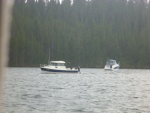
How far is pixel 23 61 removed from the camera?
557 ft

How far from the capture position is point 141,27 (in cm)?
19912

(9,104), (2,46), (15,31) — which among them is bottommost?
(9,104)

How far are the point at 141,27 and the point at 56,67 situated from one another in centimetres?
11353

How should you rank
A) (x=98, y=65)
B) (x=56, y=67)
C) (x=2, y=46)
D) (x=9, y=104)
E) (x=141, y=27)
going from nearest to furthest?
(x=2, y=46), (x=9, y=104), (x=56, y=67), (x=98, y=65), (x=141, y=27)

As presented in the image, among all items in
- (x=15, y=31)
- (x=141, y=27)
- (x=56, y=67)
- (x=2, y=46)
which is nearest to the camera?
(x=2, y=46)

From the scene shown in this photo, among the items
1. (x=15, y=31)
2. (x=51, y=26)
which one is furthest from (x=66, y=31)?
(x=15, y=31)

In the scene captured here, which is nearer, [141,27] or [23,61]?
[23,61]

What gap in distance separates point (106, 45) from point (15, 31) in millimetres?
36410

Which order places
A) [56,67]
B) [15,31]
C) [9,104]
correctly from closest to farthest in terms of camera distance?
1. [9,104]
2. [56,67]
3. [15,31]

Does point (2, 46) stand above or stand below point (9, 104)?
above

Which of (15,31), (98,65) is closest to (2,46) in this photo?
(98,65)

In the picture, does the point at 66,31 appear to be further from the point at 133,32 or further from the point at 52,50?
the point at 133,32

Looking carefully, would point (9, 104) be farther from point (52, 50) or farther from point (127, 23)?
point (127, 23)

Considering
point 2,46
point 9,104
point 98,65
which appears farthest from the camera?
point 98,65
